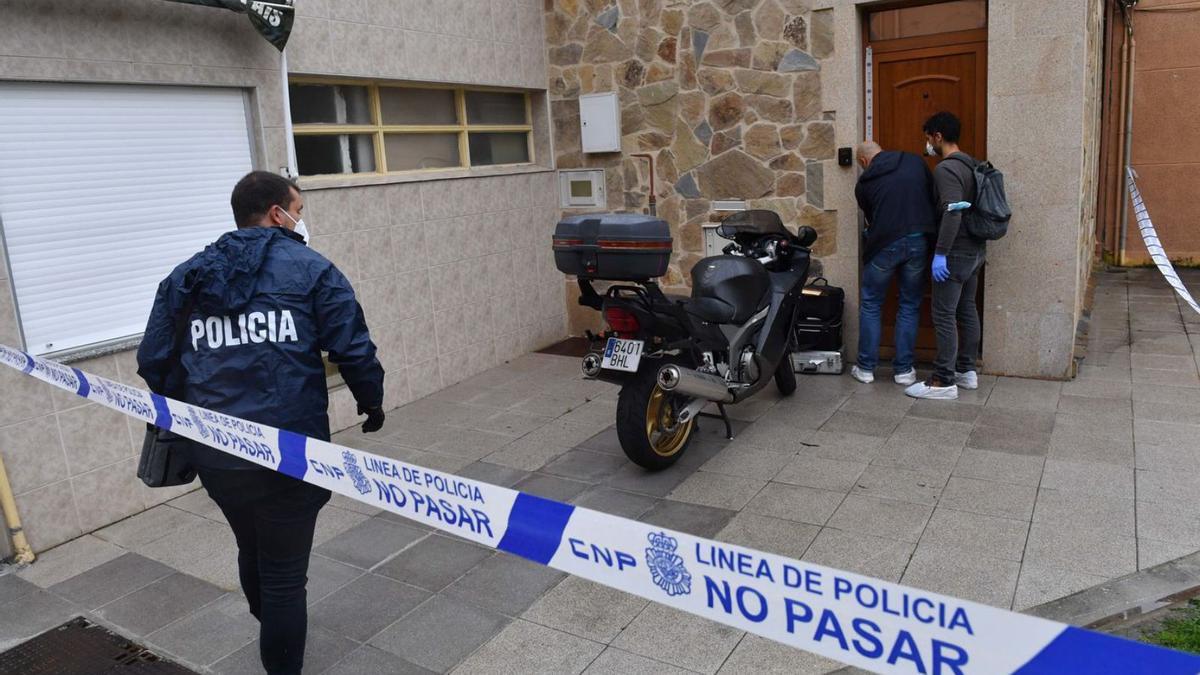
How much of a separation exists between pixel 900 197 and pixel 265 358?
15.8 ft

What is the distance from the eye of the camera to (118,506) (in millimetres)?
5047

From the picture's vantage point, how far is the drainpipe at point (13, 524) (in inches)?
175

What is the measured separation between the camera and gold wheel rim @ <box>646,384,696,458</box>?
5078mm

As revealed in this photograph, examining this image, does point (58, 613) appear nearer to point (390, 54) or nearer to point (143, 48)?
point (143, 48)

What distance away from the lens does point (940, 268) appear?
6.16m

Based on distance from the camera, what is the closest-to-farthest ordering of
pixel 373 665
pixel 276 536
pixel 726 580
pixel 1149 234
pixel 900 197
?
pixel 726 580 < pixel 276 536 < pixel 373 665 < pixel 900 197 < pixel 1149 234

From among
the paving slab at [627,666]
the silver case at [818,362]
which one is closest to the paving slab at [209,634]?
the paving slab at [627,666]

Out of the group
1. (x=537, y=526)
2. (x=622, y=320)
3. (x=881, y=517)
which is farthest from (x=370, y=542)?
(x=881, y=517)

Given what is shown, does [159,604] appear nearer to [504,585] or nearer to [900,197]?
[504,585]

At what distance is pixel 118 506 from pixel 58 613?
3.39 ft

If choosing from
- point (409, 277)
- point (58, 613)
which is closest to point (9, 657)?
point (58, 613)

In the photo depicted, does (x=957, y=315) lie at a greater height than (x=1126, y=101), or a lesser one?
lesser

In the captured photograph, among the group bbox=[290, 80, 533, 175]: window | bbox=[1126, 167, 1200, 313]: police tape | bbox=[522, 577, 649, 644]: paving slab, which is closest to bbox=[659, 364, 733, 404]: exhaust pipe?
bbox=[522, 577, 649, 644]: paving slab

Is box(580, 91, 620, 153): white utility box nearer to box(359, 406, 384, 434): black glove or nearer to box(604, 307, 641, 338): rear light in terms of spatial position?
box(604, 307, 641, 338): rear light
